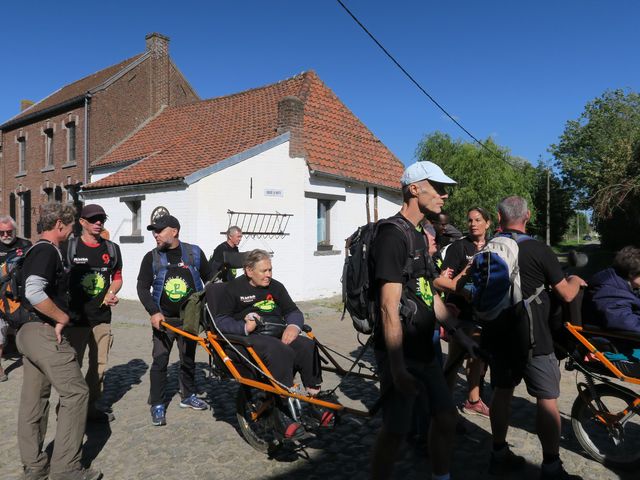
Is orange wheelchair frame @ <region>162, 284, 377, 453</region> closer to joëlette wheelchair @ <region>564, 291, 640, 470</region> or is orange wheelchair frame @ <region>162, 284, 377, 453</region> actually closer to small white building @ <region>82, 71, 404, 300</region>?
joëlette wheelchair @ <region>564, 291, 640, 470</region>

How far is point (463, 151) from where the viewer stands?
32.0 m

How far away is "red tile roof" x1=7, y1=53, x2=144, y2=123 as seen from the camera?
72.4 ft

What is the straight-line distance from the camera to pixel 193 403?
5.32 meters

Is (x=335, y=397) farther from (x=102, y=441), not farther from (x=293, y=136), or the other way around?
(x=293, y=136)

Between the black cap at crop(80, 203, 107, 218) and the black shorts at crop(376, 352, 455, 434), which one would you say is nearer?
the black shorts at crop(376, 352, 455, 434)

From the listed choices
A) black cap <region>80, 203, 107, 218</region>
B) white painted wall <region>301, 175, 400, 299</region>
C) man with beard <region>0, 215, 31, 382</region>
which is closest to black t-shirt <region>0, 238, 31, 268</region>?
man with beard <region>0, 215, 31, 382</region>

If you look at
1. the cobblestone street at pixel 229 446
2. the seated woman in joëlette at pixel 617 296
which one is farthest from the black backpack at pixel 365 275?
the seated woman in joëlette at pixel 617 296

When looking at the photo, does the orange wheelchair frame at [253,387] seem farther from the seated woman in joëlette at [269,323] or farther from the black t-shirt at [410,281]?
the black t-shirt at [410,281]

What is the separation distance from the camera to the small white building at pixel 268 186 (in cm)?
1299

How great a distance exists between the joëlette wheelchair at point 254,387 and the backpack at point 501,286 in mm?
960

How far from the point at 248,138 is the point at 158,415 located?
1089cm

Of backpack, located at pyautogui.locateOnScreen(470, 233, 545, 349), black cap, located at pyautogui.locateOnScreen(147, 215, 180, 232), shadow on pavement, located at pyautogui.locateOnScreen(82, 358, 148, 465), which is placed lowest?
shadow on pavement, located at pyautogui.locateOnScreen(82, 358, 148, 465)

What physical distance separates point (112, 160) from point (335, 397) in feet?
50.8

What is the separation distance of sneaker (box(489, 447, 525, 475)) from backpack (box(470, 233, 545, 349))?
0.88m
